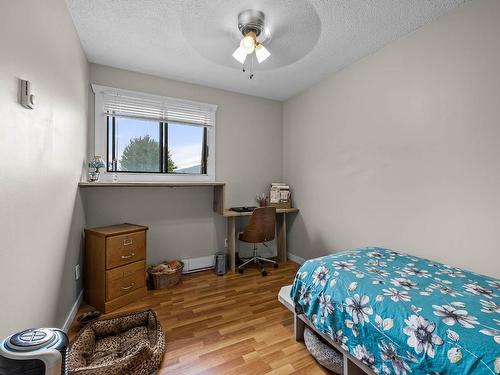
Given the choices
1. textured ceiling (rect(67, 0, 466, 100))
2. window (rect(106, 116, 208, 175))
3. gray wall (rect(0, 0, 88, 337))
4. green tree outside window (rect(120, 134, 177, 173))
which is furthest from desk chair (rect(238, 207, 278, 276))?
gray wall (rect(0, 0, 88, 337))

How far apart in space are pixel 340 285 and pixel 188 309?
4.86 feet

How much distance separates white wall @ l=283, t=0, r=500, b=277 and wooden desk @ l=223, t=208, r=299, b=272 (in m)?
0.55

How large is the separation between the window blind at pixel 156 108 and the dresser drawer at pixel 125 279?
1.73 m

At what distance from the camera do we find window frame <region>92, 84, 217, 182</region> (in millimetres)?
2594

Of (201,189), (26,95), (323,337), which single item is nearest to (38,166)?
(26,95)

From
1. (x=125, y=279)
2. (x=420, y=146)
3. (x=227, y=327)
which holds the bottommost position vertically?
(x=227, y=327)

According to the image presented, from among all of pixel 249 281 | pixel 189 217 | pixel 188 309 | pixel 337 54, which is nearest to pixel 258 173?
pixel 189 217

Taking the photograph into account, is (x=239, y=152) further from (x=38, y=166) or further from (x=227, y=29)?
(x=38, y=166)

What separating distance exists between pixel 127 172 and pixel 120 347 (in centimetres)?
185

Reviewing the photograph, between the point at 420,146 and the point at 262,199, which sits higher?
the point at 420,146

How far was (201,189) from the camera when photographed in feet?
10.4

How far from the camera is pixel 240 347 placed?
5.50 ft

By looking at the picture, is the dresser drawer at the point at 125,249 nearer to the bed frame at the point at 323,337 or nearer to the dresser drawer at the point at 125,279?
the dresser drawer at the point at 125,279

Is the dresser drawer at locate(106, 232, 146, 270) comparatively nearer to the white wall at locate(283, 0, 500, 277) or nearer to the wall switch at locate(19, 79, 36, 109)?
the wall switch at locate(19, 79, 36, 109)
